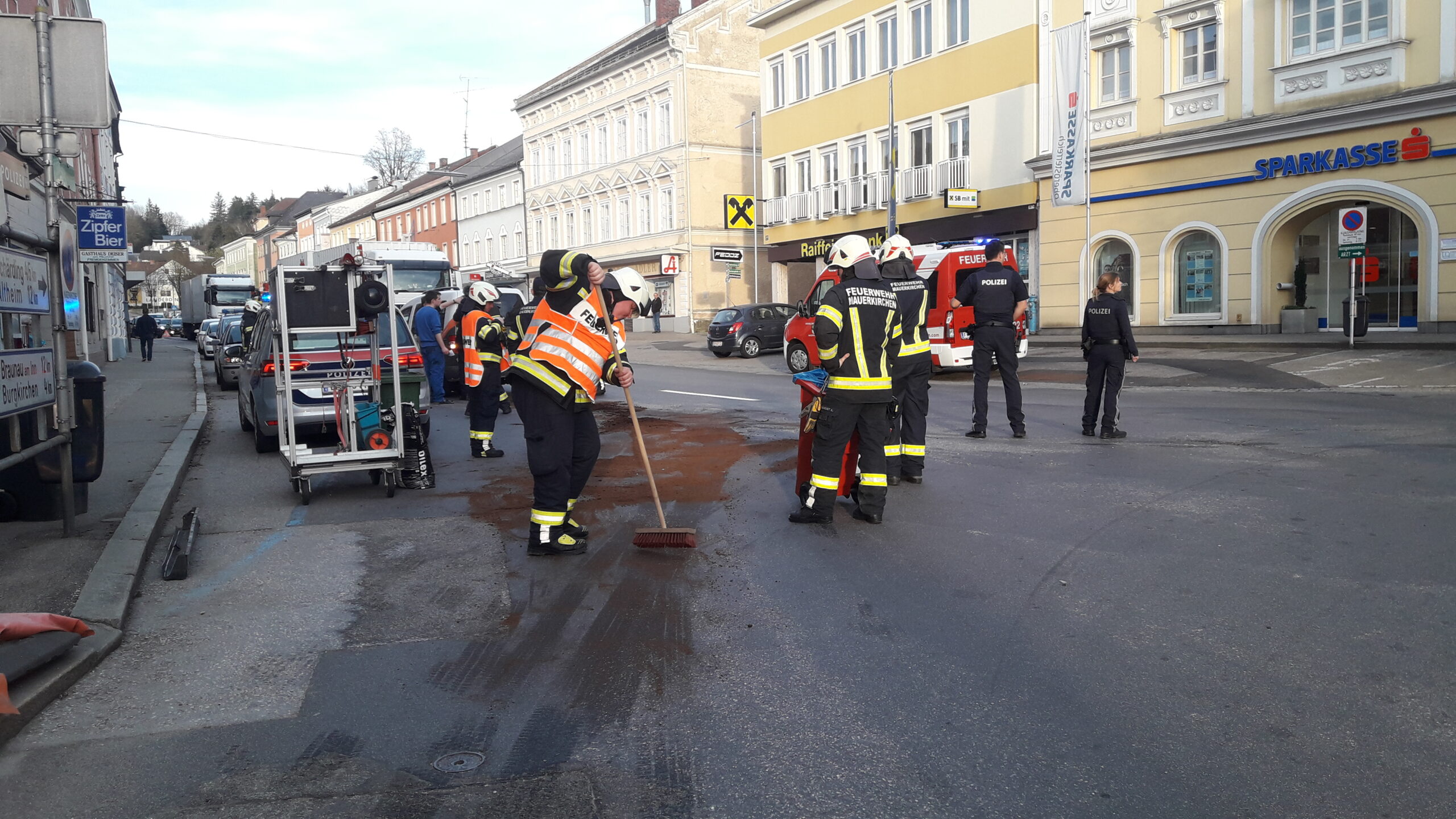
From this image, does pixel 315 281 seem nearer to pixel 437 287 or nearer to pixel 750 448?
pixel 750 448

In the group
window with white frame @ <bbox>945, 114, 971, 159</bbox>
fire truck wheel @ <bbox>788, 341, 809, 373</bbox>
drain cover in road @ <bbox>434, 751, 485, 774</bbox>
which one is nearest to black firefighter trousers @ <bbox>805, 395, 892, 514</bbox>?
drain cover in road @ <bbox>434, 751, 485, 774</bbox>

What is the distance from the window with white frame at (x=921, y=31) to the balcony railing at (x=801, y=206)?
244 inches

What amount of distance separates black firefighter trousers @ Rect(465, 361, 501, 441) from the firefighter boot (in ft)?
14.3

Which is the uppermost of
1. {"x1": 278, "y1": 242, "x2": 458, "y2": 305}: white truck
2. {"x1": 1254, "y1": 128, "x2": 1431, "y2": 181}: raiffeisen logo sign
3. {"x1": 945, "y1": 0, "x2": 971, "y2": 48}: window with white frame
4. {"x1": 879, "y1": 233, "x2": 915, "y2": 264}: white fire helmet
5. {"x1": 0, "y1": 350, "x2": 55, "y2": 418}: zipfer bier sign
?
{"x1": 945, "y1": 0, "x2": 971, "y2": 48}: window with white frame

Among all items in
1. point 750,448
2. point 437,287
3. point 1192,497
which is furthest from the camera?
point 437,287

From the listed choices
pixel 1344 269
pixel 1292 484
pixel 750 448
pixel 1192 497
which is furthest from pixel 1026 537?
pixel 1344 269

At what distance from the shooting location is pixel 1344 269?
22719 millimetres

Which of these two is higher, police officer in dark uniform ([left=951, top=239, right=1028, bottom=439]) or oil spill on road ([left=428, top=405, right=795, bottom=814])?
police officer in dark uniform ([left=951, top=239, right=1028, bottom=439])

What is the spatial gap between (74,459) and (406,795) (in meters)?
5.16

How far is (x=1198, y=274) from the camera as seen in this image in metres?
24.2

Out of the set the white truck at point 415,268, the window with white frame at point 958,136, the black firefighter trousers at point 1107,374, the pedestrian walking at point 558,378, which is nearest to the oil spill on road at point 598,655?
the pedestrian walking at point 558,378

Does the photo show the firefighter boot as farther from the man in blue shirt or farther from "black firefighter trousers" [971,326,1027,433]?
the man in blue shirt

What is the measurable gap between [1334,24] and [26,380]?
74.4ft

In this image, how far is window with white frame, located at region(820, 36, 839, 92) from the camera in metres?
35.2
